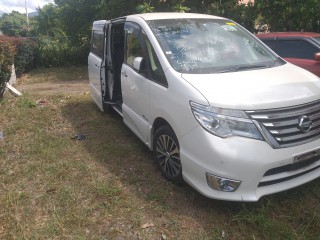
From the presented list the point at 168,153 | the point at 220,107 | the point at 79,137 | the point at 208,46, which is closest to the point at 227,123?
the point at 220,107

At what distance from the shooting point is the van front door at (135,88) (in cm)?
417

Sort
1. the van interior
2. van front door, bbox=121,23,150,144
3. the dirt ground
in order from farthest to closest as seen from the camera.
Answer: the dirt ground, the van interior, van front door, bbox=121,23,150,144

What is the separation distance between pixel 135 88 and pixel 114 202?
157 centimetres

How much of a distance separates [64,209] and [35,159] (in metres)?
1.43

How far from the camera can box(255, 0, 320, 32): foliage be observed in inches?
362

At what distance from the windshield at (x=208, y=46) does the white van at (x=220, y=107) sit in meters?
0.01

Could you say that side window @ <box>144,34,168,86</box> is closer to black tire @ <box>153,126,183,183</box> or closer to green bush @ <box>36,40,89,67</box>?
black tire @ <box>153,126,183,183</box>

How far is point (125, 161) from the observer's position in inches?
176

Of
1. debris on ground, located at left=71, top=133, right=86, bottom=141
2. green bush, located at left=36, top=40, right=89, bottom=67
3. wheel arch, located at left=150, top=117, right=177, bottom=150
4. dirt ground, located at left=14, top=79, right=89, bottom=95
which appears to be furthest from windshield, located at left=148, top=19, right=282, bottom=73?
green bush, located at left=36, top=40, right=89, bottom=67

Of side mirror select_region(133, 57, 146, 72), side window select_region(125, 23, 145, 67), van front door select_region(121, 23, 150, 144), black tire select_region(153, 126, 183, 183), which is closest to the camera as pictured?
black tire select_region(153, 126, 183, 183)

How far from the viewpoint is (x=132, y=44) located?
15.0 feet

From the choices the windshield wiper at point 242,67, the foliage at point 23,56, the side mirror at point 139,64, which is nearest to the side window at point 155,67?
the side mirror at point 139,64

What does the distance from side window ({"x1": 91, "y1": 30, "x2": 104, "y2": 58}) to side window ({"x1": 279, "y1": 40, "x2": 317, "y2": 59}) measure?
3559mm

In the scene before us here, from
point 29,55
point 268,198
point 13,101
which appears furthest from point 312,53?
point 29,55
